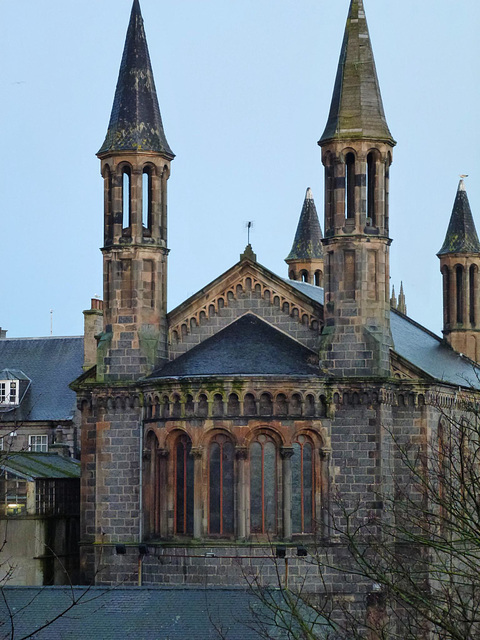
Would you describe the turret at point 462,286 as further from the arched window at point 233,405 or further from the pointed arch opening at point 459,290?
the arched window at point 233,405

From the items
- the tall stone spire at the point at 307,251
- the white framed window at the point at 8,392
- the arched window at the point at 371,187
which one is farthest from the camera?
the white framed window at the point at 8,392

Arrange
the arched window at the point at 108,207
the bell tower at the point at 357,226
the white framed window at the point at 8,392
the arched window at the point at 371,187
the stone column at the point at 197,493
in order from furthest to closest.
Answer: the white framed window at the point at 8,392 < the arched window at the point at 108,207 < the arched window at the point at 371,187 < the bell tower at the point at 357,226 < the stone column at the point at 197,493

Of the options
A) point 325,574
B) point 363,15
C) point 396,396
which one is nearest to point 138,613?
point 325,574

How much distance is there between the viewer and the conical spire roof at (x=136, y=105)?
55.6 m

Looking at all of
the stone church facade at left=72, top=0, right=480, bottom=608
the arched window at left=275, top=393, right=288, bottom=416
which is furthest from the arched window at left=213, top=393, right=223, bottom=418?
the arched window at left=275, top=393, right=288, bottom=416

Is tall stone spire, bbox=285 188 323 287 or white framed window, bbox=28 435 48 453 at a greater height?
tall stone spire, bbox=285 188 323 287

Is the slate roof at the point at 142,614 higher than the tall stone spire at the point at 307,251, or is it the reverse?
the tall stone spire at the point at 307,251

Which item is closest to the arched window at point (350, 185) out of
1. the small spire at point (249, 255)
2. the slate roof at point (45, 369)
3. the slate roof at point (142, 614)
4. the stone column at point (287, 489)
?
the small spire at point (249, 255)

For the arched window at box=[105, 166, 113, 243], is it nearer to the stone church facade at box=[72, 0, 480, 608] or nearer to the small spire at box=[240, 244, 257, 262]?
the stone church facade at box=[72, 0, 480, 608]

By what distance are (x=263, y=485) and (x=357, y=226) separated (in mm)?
9725

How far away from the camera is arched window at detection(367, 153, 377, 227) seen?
54.2 metres

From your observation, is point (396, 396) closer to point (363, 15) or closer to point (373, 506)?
point (373, 506)

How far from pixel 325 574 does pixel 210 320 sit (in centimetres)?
1036

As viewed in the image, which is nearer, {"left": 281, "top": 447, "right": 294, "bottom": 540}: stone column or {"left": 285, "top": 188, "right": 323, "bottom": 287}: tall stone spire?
{"left": 281, "top": 447, "right": 294, "bottom": 540}: stone column
